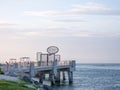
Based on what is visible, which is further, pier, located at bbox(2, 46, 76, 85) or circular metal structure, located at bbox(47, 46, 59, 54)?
circular metal structure, located at bbox(47, 46, 59, 54)

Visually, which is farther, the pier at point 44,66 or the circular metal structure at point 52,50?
the circular metal structure at point 52,50

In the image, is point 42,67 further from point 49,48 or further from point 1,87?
point 1,87

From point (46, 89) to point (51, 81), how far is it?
24.2 m

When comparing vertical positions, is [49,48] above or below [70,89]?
above

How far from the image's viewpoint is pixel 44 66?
75188mm

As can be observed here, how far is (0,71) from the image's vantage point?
55125 mm

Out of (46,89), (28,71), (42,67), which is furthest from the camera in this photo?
(42,67)

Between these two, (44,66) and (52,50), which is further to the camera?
(52,50)

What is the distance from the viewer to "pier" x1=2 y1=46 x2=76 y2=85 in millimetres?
Answer: 65512

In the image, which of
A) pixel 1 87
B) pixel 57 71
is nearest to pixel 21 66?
pixel 57 71

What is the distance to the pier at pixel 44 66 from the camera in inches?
2579

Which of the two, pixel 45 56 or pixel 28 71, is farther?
pixel 45 56

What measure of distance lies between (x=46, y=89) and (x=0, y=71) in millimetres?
5445

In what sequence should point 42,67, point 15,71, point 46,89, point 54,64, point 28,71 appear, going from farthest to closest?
point 54,64 < point 42,67 < point 28,71 < point 15,71 < point 46,89
